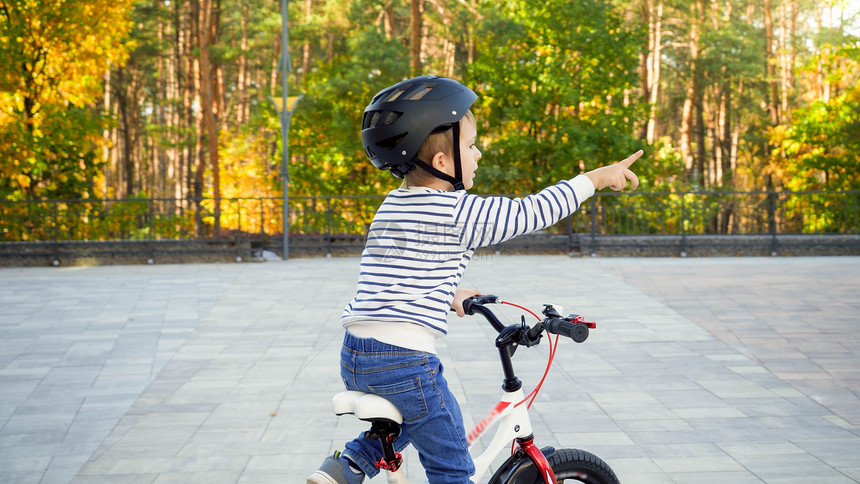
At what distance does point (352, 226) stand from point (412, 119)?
15218 mm

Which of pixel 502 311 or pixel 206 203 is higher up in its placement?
pixel 206 203

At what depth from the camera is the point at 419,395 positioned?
222 cm

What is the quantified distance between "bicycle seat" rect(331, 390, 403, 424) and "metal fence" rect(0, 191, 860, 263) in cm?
1453

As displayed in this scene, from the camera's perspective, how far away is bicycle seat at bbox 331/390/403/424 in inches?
85.9

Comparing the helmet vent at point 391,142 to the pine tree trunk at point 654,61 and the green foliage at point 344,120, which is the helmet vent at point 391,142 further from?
the pine tree trunk at point 654,61

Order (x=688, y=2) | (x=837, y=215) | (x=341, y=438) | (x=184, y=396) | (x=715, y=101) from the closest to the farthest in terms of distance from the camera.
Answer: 1. (x=341, y=438)
2. (x=184, y=396)
3. (x=837, y=215)
4. (x=688, y=2)
5. (x=715, y=101)

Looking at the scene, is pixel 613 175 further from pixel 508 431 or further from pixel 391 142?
pixel 508 431

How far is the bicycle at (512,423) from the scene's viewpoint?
2.21 meters

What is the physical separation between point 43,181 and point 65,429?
15.4 m

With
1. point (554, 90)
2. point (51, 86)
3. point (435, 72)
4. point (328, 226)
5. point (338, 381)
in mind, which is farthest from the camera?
point (435, 72)

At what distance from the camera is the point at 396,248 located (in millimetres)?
2252

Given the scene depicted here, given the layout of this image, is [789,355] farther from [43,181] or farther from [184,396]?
[43,181]

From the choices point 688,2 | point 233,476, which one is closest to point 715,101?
point 688,2

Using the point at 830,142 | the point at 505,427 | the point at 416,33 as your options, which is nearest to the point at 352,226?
the point at 416,33
